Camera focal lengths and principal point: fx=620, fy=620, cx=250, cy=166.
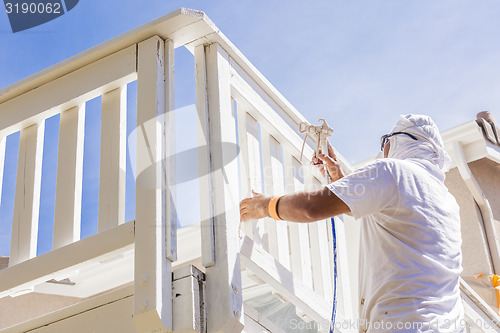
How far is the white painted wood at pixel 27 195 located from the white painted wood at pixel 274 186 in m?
1.05

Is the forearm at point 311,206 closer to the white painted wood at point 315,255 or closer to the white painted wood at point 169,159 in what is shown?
the white painted wood at point 169,159

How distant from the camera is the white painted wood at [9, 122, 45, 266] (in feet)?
8.63

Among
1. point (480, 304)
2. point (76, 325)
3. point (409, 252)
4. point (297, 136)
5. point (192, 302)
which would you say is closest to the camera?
point (192, 302)

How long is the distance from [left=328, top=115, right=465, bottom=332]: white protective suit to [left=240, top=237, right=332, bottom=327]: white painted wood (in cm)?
37

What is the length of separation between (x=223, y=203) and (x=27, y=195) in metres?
0.93

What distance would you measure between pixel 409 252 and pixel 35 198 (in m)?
1.61

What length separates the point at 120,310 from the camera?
7.43 ft

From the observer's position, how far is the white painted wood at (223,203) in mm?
2189

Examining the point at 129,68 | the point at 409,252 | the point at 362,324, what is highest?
the point at 129,68

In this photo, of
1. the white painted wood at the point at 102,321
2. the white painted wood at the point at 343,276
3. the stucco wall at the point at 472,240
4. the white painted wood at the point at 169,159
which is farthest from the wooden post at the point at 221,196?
the stucco wall at the point at 472,240

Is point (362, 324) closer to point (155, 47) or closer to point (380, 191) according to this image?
point (380, 191)

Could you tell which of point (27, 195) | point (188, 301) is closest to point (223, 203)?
point (188, 301)

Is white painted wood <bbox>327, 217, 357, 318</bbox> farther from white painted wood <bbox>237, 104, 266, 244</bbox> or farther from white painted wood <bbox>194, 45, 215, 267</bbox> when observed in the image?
white painted wood <bbox>194, 45, 215, 267</bbox>

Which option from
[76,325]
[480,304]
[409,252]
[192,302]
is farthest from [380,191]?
[480,304]
